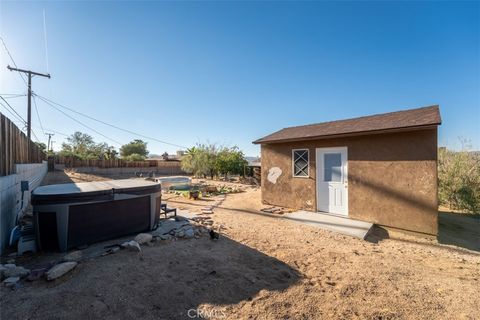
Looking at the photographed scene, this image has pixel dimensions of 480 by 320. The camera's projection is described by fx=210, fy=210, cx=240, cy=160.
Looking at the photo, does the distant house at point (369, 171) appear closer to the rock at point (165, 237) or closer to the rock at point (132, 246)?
the rock at point (165, 237)

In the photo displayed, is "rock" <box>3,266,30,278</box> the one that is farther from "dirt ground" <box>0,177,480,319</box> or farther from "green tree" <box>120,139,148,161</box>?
"green tree" <box>120,139,148,161</box>

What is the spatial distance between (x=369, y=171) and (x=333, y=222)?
1867 millimetres

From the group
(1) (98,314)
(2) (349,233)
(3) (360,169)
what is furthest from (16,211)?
(3) (360,169)

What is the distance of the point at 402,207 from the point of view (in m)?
5.72

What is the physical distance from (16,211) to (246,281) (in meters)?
5.33

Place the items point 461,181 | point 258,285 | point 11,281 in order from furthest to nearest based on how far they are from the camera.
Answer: point 461,181 → point 258,285 → point 11,281

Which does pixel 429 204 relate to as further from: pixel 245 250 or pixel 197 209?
pixel 197 209

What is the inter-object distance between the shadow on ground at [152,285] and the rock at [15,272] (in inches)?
12.4

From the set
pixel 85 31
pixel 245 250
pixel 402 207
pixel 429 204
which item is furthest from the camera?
pixel 85 31

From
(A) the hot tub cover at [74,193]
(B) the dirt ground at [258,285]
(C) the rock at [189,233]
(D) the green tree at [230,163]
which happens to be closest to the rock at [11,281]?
(B) the dirt ground at [258,285]

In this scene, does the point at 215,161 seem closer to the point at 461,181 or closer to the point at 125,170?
the point at 125,170

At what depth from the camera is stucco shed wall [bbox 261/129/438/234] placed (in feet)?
17.6

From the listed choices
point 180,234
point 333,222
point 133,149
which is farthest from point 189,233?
point 133,149

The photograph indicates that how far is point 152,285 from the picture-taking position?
2.81m
